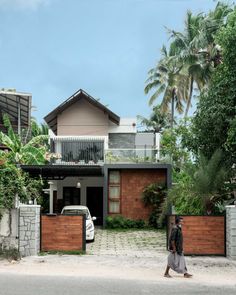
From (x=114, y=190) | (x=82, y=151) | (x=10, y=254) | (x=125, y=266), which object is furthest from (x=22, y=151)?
(x=125, y=266)

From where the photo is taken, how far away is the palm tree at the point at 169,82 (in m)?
36.3

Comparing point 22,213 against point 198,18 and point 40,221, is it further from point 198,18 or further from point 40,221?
point 198,18

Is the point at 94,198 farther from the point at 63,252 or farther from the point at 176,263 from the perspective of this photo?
the point at 176,263

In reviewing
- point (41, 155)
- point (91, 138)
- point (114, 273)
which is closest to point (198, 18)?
point (91, 138)

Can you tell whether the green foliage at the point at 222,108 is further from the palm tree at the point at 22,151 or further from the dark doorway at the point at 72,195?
the dark doorway at the point at 72,195

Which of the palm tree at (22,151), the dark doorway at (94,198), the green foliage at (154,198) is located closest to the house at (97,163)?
the dark doorway at (94,198)

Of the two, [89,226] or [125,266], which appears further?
[89,226]

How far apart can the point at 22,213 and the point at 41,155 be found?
42.6 feet

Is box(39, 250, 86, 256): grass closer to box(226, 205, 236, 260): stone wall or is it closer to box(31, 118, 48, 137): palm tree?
box(226, 205, 236, 260): stone wall

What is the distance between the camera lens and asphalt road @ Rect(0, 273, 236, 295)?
931 cm

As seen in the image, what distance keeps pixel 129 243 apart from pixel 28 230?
561 cm

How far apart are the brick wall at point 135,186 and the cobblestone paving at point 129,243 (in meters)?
2.53

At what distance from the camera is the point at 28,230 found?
47.1ft

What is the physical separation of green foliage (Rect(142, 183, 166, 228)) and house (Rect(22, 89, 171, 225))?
441mm
